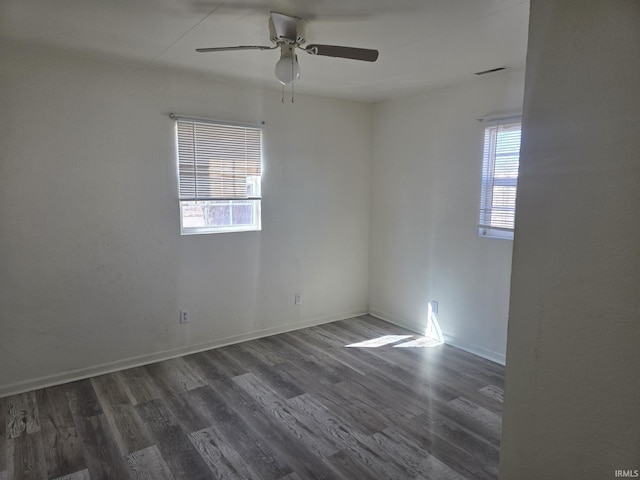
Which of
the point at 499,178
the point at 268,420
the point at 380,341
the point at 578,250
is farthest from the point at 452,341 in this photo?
the point at 578,250

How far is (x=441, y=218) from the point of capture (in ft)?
13.2

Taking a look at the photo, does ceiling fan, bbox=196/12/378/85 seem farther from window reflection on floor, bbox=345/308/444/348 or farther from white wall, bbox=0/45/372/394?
window reflection on floor, bbox=345/308/444/348

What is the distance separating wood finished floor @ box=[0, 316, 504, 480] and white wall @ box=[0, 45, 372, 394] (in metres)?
0.37

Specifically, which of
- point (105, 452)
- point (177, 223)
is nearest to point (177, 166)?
point (177, 223)

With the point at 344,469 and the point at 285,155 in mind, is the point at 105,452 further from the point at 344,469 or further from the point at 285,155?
the point at 285,155

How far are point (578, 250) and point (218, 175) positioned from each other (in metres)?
3.23

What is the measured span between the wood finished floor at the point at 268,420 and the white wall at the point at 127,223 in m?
0.37

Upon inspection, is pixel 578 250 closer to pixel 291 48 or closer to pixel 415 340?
pixel 291 48

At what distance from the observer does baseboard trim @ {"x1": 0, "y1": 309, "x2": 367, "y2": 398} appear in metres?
3.03

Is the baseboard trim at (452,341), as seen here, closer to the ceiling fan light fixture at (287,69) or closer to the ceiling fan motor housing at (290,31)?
the ceiling fan light fixture at (287,69)

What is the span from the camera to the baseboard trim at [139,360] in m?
3.03

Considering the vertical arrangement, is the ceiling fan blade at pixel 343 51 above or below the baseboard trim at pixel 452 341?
above

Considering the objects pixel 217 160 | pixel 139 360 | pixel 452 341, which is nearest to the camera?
pixel 139 360

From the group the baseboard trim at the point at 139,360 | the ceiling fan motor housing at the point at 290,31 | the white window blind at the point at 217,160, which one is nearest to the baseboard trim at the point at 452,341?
the baseboard trim at the point at 139,360
